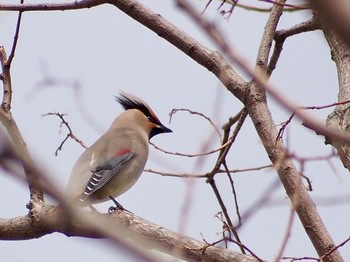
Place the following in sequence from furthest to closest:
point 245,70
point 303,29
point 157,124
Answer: point 157,124
point 303,29
point 245,70

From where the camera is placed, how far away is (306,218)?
2779 mm

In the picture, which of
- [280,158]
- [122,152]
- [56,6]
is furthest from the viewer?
[122,152]

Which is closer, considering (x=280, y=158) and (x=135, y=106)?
(x=280, y=158)

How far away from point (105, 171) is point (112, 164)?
0.11 m

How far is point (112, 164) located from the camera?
4859mm

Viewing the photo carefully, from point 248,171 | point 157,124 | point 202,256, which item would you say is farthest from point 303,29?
point 157,124

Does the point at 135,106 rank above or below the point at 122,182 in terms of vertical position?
above

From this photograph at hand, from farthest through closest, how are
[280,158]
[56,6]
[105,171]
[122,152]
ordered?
[122,152] → [105,171] → [56,6] → [280,158]

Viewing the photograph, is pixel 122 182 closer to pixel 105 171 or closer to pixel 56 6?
pixel 105 171

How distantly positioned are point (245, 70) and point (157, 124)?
5.12 metres

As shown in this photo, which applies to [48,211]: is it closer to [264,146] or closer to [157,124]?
[264,146]

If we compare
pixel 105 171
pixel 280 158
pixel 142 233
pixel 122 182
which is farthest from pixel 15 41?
pixel 122 182

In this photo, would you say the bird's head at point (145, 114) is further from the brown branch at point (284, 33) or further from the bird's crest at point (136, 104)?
the brown branch at point (284, 33)

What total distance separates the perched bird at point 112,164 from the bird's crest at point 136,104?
13 cm
